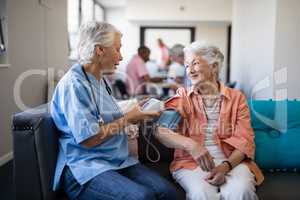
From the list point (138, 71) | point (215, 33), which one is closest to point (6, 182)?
point (138, 71)

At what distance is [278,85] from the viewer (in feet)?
10.1

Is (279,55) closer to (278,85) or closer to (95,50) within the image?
(278,85)

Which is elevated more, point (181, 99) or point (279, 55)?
point (279, 55)

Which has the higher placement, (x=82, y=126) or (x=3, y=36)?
(x=3, y=36)

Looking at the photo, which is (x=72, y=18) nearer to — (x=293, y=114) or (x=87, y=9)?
(x=87, y=9)

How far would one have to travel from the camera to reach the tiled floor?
2.29 m

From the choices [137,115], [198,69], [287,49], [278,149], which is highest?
[287,49]

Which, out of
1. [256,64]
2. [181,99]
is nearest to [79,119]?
[181,99]

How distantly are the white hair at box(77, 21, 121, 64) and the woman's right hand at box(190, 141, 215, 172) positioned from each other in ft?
2.22

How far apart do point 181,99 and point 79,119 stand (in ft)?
2.18

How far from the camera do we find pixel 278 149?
1.98 metres

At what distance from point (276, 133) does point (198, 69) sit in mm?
683

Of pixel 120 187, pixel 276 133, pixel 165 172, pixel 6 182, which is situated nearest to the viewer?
pixel 120 187

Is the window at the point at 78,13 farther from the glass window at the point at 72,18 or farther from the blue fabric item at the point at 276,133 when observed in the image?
the blue fabric item at the point at 276,133
